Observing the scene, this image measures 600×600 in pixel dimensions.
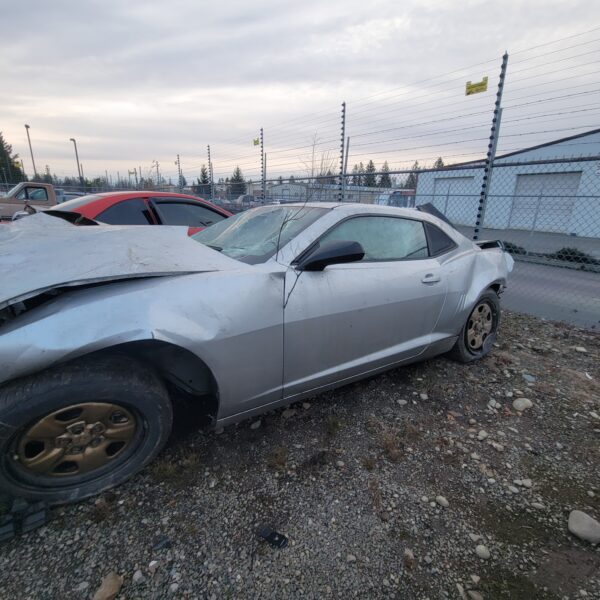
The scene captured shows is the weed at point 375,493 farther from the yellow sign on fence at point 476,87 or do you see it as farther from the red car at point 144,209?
the yellow sign on fence at point 476,87

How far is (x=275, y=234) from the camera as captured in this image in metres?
2.42

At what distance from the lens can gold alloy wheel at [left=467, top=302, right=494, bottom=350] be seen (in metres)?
3.39

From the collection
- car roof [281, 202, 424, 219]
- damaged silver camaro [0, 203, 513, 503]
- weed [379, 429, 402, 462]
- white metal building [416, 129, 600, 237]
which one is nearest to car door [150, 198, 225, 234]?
damaged silver camaro [0, 203, 513, 503]

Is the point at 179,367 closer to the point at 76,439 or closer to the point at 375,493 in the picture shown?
the point at 76,439

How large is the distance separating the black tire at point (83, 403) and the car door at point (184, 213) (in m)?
3.43

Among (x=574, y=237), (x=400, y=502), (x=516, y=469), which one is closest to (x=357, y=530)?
(x=400, y=502)

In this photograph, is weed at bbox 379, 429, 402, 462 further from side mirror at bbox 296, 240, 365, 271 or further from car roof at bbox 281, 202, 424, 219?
car roof at bbox 281, 202, 424, 219

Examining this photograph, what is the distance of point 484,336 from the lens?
357 centimetres

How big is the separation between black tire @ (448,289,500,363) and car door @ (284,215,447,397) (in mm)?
614

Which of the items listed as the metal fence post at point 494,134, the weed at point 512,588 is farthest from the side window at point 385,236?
the metal fence post at point 494,134

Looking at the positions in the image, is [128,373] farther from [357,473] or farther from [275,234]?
[357,473]

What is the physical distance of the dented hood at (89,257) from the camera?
5.41ft

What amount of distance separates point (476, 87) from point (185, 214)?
14.7 feet

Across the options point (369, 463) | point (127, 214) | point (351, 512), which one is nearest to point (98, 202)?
point (127, 214)
